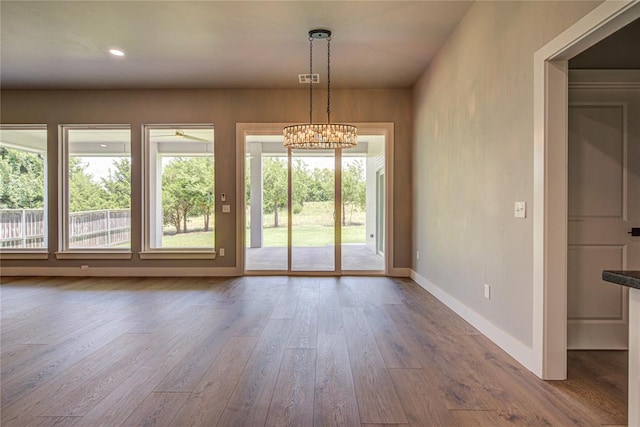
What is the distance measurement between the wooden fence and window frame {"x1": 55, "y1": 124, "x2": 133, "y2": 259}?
97 mm

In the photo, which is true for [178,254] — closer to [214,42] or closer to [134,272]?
[134,272]

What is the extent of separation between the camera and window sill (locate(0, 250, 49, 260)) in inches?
241

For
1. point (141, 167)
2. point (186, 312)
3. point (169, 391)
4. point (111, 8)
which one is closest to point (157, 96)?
point (141, 167)

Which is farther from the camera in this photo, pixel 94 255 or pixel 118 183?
pixel 118 183

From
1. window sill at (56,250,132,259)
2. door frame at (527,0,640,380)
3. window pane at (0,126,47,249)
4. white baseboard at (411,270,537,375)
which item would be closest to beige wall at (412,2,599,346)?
white baseboard at (411,270,537,375)

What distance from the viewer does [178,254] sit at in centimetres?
612

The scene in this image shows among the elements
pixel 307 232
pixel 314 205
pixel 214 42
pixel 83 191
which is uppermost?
pixel 214 42

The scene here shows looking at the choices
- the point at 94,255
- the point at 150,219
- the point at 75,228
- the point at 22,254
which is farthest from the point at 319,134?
the point at 22,254

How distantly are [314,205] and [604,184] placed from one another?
4.11m

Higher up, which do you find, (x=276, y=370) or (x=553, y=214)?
(x=553, y=214)

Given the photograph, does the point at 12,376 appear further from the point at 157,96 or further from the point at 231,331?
the point at 157,96

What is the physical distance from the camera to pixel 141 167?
20.1 feet

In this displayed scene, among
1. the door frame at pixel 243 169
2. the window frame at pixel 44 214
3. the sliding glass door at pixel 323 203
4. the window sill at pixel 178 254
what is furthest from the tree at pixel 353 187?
the window frame at pixel 44 214

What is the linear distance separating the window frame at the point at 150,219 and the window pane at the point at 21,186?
1.68m
